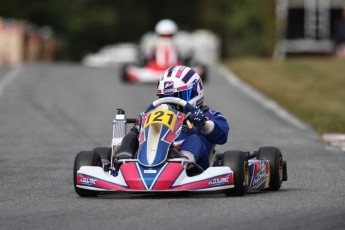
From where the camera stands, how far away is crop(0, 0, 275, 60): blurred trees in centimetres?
5281

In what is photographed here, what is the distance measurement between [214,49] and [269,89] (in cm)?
2443

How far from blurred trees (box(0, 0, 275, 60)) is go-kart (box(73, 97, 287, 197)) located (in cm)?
3374

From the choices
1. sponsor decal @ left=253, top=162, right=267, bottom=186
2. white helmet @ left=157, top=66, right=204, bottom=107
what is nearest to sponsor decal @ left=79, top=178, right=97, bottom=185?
white helmet @ left=157, top=66, right=204, bottom=107

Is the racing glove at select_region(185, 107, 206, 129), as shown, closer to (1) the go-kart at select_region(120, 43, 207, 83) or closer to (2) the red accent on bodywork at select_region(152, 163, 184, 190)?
(2) the red accent on bodywork at select_region(152, 163, 184, 190)

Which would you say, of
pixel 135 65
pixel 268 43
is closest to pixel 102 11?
pixel 268 43

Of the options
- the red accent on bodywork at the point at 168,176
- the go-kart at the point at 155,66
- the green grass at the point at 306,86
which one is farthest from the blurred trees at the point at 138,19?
the red accent on bodywork at the point at 168,176

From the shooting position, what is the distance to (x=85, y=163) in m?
10.7

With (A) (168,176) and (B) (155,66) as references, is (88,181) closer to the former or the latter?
(A) (168,176)

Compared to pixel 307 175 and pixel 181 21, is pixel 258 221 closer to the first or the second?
pixel 307 175

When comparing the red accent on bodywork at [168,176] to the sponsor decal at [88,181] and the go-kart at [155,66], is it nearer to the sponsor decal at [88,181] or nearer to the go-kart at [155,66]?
the sponsor decal at [88,181]

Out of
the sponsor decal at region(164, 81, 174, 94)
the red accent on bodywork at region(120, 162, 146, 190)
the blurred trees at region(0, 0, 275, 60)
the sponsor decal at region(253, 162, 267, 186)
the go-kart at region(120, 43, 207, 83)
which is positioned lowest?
the blurred trees at region(0, 0, 275, 60)

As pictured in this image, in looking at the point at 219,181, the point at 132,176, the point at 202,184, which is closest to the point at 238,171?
the point at 219,181

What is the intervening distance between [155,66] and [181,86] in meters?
16.1

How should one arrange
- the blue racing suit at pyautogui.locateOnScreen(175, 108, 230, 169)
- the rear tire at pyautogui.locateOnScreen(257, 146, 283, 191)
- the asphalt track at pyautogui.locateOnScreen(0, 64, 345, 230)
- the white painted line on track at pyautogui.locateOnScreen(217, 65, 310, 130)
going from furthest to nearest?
the white painted line on track at pyautogui.locateOnScreen(217, 65, 310, 130) → the rear tire at pyautogui.locateOnScreen(257, 146, 283, 191) → the blue racing suit at pyautogui.locateOnScreen(175, 108, 230, 169) → the asphalt track at pyautogui.locateOnScreen(0, 64, 345, 230)
